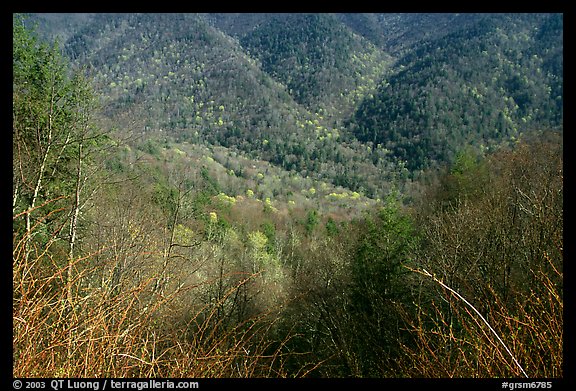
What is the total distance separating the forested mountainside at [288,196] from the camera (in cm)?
249

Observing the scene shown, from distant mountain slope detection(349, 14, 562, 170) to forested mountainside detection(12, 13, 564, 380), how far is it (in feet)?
2.35

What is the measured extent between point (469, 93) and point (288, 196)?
6237cm

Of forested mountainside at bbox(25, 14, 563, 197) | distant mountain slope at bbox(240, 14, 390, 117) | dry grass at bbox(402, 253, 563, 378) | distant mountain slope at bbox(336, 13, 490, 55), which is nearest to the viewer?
dry grass at bbox(402, 253, 563, 378)

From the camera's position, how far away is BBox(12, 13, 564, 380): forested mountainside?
249cm

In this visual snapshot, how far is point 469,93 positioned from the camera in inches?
3957

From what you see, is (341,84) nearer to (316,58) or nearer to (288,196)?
(316,58)

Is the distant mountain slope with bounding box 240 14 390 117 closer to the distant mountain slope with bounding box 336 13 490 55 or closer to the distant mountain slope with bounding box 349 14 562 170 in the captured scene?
the distant mountain slope with bounding box 336 13 490 55

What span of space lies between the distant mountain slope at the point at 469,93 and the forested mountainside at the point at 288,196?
28.2 inches

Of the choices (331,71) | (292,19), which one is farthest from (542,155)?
(292,19)

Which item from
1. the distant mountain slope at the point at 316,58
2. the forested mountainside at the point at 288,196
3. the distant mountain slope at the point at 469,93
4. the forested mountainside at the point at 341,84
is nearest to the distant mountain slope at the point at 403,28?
the forested mountainside at the point at 341,84

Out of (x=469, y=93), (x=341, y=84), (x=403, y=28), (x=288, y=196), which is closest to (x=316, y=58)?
(x=341, y=84)

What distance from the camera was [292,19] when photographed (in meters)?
159

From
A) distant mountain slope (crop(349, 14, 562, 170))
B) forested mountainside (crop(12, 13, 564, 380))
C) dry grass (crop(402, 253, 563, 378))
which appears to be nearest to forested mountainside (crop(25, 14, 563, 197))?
distant mountain slope (crop(349, 14, 562, 170))
